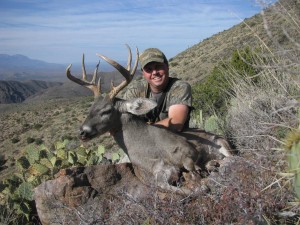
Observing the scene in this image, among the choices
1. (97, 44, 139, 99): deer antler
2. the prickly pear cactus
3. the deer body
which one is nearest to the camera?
Answer: the prickly pear cactus

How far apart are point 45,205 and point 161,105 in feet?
7.91

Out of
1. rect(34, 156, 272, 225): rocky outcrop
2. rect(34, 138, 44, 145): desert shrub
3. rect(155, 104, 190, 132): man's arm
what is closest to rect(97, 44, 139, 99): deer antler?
rect(155, 104, 190, 132): man's arm

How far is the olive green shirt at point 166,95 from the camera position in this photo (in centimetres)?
607

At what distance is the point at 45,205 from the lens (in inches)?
190

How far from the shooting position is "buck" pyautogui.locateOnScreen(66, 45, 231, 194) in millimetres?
5203

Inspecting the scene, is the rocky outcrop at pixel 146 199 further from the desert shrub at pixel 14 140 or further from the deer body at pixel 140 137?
the desert shrub at pixel 14 140

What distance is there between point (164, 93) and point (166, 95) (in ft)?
0.19

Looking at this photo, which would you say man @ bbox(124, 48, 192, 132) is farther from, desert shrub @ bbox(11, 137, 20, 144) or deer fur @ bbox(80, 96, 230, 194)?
desert shrub @ bbox(11, 137, 20, 144)

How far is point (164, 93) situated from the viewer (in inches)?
250

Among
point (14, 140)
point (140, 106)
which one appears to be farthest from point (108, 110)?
point (14, 140)

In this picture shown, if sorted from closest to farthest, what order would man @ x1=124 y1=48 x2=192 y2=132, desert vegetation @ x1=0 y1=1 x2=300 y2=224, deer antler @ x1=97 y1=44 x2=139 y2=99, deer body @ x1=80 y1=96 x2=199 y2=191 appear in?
desert vegetation @ x1=0 y1=1 x2=300 y2=224 → deer body @ x1=80 y1=96 x2=199 y2=191 → deer antler @ x1=97 y1=44 x2=139 y2=99 → man @ x1=124 y1=48 x2=192 y2=132

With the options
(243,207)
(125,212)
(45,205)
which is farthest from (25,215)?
(243,207)

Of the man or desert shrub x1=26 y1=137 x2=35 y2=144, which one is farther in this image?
desert shrub x1=26 y1=137 x2=35 y2=144

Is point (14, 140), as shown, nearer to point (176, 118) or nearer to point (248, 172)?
point (176, 118)
